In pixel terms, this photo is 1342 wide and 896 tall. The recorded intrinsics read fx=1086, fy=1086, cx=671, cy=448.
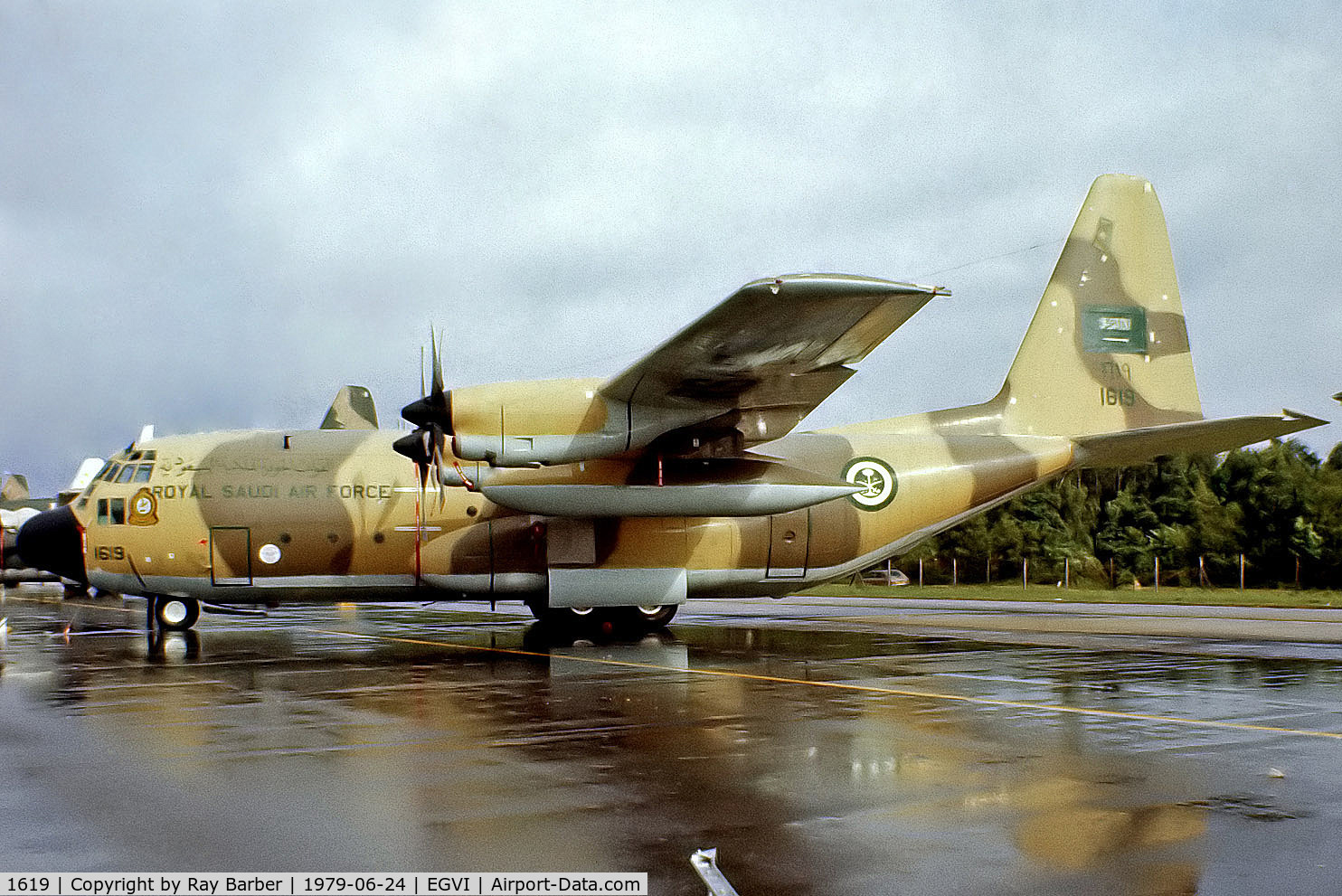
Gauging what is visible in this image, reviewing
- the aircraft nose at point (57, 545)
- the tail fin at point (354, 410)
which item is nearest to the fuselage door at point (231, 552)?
the aircraft nose at point (57, 545)

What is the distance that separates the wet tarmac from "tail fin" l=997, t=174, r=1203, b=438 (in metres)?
6.24

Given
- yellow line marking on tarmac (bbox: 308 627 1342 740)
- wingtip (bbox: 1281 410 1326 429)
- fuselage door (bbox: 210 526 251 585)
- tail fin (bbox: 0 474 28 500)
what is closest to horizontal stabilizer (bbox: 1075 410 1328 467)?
wingtip (bbox: 1281 410 1326 429)

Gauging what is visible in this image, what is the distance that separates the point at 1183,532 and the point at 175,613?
129 ft

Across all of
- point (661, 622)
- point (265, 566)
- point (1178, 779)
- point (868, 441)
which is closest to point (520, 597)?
point (661, 622)

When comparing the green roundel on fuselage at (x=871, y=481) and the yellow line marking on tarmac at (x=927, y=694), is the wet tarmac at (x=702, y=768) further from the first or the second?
the green roundel on fuselage at (x=871, y=481)

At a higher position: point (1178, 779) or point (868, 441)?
point (868, 441)

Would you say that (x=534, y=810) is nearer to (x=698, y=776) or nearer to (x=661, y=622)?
(x=698, y=776)

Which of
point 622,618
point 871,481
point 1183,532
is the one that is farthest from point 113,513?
point 1183,532

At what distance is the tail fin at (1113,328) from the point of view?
802 inches

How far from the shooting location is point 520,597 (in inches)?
720

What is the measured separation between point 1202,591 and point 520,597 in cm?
3165

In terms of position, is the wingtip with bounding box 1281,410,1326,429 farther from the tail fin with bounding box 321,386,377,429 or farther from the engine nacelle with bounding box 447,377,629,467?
the tail fin with bounding box 321,386,377,429

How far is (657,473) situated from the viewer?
16.6 meters

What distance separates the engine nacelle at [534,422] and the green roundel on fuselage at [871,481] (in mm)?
5043
